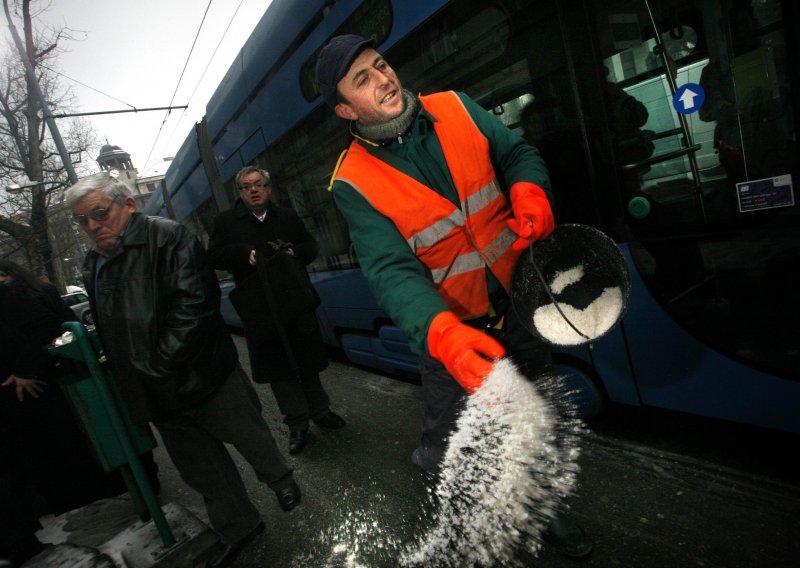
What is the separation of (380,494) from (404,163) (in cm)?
195

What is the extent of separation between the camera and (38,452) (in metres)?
2.69

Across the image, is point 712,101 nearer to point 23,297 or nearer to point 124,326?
point 124,326

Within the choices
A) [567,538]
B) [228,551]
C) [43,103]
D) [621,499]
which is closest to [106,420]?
[228,551]

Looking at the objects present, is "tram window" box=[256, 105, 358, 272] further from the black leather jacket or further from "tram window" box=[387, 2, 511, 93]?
the black leather jacket

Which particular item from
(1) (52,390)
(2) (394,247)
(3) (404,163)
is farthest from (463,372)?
(1) (52,390)

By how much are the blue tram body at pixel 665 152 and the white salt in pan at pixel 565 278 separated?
0.50 metres

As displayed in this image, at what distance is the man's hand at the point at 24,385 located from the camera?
2.53 metres

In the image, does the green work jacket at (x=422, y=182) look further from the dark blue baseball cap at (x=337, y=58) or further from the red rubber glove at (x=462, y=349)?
the dark blue baseball cap at (x=337, y=58)

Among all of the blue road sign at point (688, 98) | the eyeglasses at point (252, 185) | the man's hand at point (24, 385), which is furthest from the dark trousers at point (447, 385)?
the man's hand at point (24, 385)

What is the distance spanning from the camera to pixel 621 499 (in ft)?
6.64

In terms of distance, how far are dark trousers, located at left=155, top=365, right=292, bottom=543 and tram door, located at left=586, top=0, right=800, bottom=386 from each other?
2163 millimetres

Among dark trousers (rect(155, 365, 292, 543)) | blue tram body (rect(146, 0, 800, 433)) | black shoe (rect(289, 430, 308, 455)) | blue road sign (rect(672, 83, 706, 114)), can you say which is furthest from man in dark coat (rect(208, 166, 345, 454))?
blue road sign (rect(672, 83, 706, 114))

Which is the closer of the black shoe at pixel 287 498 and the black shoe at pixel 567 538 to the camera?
the black shoe at pixel 567 538

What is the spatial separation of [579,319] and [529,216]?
45 centimetres
